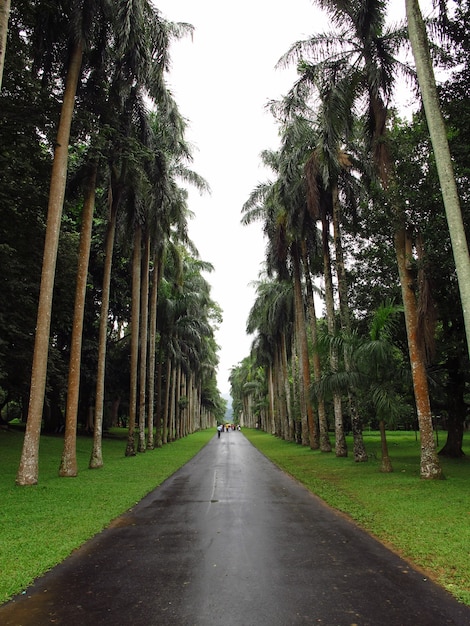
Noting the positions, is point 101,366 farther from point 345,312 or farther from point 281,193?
point 281,193

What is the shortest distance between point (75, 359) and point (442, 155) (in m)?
12.6

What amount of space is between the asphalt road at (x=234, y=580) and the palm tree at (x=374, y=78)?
668 centimetres

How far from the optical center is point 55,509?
29.9 feet

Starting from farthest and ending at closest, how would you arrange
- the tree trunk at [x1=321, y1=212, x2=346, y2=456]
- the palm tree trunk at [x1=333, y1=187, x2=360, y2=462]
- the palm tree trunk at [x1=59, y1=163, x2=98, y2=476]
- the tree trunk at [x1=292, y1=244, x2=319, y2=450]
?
the tree trunk at [x1=292, y1=244, x2=319, y2=450] → the tree trunk at [x1=321, y1=212, x2=346, y2=456] → the palm tree trunk at [x1=333, y1=187, x2=360, y2=462] → the palm tree trunk at [x1=59, y1=163, x2=98, y2=476]

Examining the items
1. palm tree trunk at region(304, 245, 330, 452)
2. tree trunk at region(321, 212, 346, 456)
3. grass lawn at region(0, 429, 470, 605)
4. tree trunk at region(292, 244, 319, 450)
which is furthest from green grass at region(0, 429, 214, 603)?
tree trunk at region(292, 244, 319, 450)

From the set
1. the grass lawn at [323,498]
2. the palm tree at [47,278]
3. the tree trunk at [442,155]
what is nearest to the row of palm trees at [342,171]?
the tree trunk at [442,155]

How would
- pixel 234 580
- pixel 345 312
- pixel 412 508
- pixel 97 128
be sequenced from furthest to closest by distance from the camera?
pixel 345 312
pixel 97 128
pixel 412 508
pixel 234 580

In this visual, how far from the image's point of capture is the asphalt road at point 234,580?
4.06m

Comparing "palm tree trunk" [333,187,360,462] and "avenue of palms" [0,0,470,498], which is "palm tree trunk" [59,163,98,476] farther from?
"palm tree trunk" [333,187,360,462]

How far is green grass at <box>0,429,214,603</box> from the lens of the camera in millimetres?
5652

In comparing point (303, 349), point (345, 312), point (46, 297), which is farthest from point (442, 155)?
point (303, 349)

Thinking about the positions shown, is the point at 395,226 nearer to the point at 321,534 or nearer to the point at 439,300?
the point at 439,300

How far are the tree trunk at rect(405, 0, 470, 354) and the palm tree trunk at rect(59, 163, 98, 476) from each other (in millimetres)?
11110

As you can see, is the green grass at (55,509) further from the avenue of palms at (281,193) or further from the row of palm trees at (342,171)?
the row of palm trees at (342,171)
